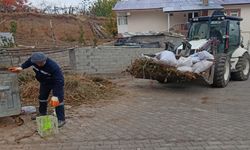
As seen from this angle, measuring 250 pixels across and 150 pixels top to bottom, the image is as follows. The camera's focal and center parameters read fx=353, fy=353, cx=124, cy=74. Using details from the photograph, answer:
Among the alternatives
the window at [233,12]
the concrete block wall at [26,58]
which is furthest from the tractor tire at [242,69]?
the window at [233,12]

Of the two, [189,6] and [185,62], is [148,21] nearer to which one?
[189,6]

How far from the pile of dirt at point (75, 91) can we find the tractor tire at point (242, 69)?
5.13 meters

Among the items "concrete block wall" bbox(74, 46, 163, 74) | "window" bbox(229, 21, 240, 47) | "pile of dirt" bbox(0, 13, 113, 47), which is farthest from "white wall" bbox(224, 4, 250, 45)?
"concrete block wall" bbox(74, 46, 163, 74)

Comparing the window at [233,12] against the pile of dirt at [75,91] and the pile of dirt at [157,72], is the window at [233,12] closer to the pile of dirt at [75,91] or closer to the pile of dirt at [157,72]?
the pile of dirt at [157,72]

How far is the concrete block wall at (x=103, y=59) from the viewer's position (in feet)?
40.3

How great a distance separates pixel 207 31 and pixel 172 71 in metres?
3.72

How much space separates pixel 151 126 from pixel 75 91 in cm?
295

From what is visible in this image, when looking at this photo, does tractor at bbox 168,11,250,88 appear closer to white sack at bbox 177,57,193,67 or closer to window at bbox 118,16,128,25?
white sack at bbox 177,57,193,67

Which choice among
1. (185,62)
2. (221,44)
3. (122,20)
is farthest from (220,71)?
(122,20)

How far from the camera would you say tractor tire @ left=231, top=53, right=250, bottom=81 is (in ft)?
41.8

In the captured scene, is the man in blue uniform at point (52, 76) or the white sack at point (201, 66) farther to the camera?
the white sack at point (201, 66)

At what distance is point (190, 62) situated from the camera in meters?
9.70

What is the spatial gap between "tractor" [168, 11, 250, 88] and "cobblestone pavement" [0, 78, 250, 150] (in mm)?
1996

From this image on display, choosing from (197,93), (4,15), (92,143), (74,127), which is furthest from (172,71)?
(4,15)
